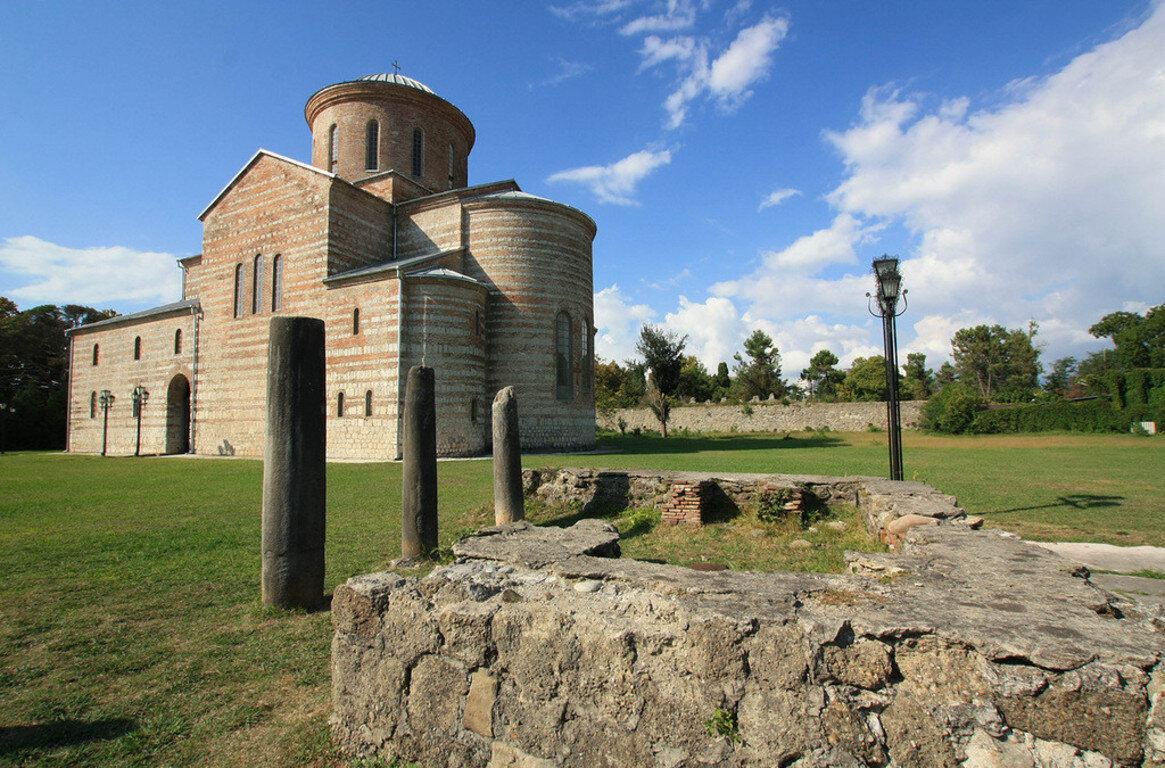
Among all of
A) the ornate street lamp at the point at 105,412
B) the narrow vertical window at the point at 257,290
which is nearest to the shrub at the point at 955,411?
the narrow vertical window at the point at 257,290

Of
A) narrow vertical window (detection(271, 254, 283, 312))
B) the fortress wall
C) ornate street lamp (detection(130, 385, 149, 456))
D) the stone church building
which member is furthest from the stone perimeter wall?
ornate street lamp (detection(130, 385, 149, 456))

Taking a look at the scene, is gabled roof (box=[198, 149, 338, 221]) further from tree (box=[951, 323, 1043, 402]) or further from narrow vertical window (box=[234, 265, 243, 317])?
tree (box=[951, 323, 1043, 402])

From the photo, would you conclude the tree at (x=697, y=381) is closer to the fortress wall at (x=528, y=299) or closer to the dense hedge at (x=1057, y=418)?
the dense hedge at (x=1057, y=418)

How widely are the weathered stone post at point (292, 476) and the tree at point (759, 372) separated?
53998 millimetres

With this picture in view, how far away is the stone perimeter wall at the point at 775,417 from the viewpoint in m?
38.2

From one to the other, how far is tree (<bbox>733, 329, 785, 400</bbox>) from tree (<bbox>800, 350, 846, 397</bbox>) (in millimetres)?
8003

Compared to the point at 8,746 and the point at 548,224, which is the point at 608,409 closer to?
the point at 548,224

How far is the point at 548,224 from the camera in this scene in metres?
23.2

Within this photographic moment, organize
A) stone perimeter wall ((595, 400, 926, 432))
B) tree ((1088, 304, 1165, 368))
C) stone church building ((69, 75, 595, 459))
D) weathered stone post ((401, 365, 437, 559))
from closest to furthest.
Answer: weathered stone post ((401, 365, 437, 559)) → stone church building ((69, 75, 595, 459)) → stone perimeter wall ((595, 400, 926, 432)) → tree ((1088, 304, 1165, 368))

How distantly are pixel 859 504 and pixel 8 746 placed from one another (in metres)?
8.43

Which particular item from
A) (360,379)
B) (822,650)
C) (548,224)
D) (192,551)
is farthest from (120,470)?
(822,650)

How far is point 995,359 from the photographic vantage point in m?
61.1

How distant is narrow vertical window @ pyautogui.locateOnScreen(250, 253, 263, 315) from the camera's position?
23188 millimetres

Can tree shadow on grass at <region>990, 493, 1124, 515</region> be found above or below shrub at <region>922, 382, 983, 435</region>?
below
